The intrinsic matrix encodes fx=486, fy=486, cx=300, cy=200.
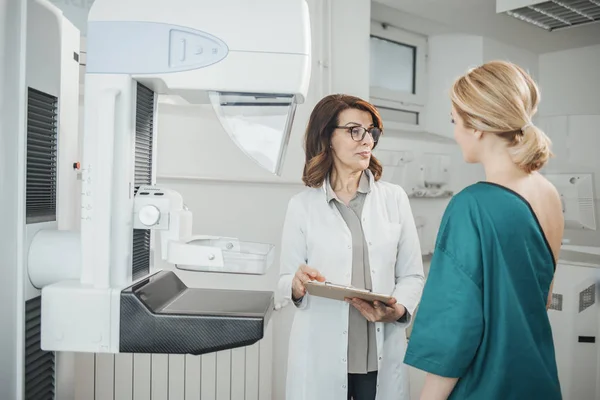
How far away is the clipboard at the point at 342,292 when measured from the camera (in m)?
1.26

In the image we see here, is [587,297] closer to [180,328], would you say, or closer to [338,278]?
[338,278]

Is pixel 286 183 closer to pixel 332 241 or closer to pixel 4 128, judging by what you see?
pixel 332 241

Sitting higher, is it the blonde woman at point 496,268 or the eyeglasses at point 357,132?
the eyeglasses at point 357,132

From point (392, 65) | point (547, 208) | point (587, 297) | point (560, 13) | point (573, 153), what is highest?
point (560, 13)

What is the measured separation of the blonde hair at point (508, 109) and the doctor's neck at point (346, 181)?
64 centimetres

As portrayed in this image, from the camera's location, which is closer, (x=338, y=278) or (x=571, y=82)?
(x=338, y=278)

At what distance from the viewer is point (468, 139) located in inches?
41.5

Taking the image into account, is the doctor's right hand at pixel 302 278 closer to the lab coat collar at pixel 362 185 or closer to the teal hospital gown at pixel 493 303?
the lab coat collar at pixel 362 185

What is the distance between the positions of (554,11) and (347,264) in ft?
5.84

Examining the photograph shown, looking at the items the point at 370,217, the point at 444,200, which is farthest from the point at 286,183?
the point at 444,200

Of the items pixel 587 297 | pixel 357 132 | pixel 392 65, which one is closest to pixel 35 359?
pixel 357 132

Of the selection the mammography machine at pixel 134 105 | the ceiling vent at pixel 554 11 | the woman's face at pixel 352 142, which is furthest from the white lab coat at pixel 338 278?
the ceiling vent at pixel 554 11

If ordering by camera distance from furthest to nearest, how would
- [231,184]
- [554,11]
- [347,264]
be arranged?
[554,11], [231,184], [347,264]

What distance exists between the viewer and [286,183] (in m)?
2.25
